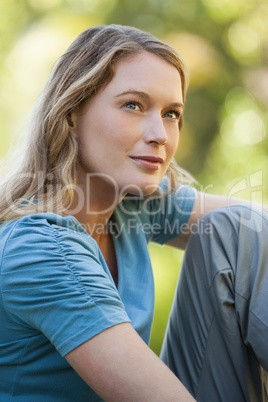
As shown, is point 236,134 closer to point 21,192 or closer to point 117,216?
point 117,216

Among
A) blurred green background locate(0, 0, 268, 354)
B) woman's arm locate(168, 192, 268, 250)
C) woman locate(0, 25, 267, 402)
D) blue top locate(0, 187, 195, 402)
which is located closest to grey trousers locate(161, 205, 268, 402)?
woman locate(0, 25, 267, 402)

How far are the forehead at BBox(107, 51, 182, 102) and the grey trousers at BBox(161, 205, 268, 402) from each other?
0.42 m

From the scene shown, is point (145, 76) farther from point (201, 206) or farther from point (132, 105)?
point (201, 206)

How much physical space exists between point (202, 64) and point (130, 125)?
3455mm

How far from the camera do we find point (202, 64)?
4629 millimetres

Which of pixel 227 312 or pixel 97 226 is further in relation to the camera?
pixel 97 226

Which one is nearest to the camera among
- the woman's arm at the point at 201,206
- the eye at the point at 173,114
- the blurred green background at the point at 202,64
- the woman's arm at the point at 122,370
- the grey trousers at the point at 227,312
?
the woman's arm at the point at 122,370

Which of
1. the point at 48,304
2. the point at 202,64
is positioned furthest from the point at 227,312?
the point at 202,64

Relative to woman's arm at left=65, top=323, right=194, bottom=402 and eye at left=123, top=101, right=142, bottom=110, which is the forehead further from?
woman's arm at left=65, top=323, right=194, bottom=402

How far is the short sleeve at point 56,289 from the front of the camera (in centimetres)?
100

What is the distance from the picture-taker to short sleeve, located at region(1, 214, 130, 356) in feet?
3.28

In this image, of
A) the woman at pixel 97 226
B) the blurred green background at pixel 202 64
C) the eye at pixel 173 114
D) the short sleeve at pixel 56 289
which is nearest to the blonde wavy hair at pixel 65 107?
the woman at pixel 97 226

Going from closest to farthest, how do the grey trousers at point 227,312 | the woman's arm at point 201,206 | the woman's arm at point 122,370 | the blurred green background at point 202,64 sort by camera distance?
the woman's arm at point 122,370
the grey trousers at point 227,312
the woman's arm at point 201,206
the blurred green background at point 202,64

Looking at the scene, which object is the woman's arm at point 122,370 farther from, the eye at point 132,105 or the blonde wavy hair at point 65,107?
the eye at point 132,105
